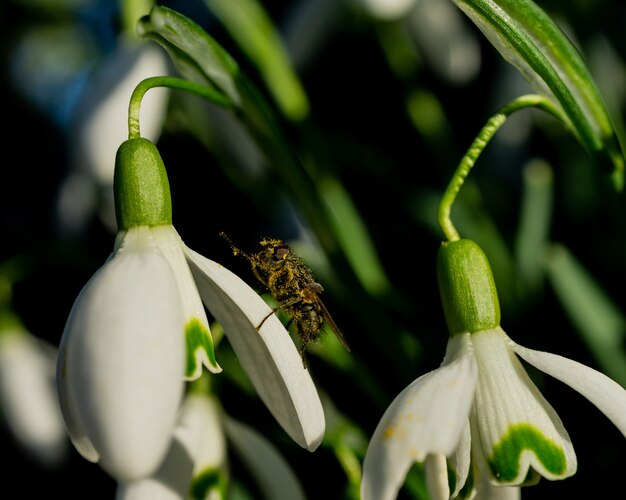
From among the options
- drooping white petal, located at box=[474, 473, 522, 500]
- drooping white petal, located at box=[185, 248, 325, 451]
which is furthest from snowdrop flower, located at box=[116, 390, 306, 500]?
drooping white petal, located at box=[474, 473, 522, 500]

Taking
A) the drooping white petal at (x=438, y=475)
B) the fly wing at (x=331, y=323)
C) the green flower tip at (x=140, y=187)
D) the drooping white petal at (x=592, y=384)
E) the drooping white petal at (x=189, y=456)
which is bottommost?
the drooping white petal at (x=189, y=456)

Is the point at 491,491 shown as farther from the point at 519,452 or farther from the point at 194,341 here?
the point at 194,341

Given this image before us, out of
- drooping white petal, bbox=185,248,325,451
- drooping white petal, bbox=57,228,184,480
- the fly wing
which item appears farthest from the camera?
the fly wing

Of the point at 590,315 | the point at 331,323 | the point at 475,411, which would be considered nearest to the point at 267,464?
the point at 331,323

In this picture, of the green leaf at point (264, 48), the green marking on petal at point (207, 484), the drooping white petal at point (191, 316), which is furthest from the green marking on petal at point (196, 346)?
the green leaf at point (264, 48)

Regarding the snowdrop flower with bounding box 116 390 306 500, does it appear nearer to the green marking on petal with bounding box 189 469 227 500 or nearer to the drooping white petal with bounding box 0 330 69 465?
the green marking on petal with bounding box 189 469 227 500

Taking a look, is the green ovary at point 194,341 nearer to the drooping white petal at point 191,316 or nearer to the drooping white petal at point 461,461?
the drooping white petal at point 191,316
